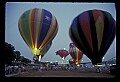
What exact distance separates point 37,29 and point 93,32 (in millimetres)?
1850

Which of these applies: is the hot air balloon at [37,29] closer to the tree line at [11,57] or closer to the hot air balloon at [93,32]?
the tree line at [11,57]

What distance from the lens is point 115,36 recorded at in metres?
6.97

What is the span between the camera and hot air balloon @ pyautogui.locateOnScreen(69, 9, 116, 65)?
310 inches

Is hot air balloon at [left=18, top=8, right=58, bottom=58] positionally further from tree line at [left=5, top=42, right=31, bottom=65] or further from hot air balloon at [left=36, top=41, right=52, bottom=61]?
tree line at [left=5, top=42, right=31, bottom=65]

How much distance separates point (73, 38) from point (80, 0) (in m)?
1.65

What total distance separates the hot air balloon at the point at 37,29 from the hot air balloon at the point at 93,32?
2.35ft

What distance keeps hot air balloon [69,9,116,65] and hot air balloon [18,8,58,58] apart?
28.2 inches

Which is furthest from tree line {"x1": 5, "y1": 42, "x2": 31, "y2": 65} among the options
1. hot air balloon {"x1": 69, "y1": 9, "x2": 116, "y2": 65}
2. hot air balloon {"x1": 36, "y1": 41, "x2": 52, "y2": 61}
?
hot air balloon {"x1": 69, "y1": 9, "x2": 116, "y2": 65}

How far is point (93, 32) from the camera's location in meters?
8.12

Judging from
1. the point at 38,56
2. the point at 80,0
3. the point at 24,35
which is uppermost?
the point at 80,0

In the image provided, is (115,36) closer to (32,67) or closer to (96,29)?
(96,29)

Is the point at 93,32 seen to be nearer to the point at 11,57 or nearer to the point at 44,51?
the point at 44,51

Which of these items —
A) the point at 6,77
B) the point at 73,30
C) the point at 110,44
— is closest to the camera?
the point at 6,77
